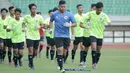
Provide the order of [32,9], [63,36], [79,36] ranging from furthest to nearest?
[79,36], [32,9], [63,36]

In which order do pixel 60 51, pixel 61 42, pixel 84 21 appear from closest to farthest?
pixel 60 51 < pixel 61 42 < pixel 84 21

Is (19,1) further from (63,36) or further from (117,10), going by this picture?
(63,36)

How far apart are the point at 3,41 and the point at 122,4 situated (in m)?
22.7

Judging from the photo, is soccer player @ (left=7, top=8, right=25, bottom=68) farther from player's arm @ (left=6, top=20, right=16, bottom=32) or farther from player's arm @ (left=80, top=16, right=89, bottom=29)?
player's arm @ (left=80, top=16, right=89, bottom=29)

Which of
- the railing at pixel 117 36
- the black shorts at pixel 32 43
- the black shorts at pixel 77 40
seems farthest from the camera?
the railing at pixel 117 36

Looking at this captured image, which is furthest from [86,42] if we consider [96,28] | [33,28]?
[33,28]

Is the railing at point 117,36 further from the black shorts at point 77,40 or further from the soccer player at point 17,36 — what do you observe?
the soccer player at point 17,36

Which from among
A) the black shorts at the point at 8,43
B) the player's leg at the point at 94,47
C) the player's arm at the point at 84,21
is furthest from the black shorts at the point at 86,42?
the black shorts at the point at 8,43

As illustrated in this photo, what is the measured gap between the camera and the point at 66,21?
47.4ft

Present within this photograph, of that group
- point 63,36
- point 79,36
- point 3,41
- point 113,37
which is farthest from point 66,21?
point 113,37

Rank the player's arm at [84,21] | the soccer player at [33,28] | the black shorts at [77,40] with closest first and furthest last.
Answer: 1. the soccer player at [33,28]
2. the player's arm at [84,21]
3. the black shorts at [77,40]

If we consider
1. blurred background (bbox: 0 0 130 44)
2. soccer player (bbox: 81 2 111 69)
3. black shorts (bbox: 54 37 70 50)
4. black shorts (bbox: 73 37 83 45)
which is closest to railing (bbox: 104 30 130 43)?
blurred background (bbox: 0 0 130 44)

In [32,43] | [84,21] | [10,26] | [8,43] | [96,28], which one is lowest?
[8,43]

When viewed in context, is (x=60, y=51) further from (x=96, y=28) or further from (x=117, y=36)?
(x=117, y=36)
